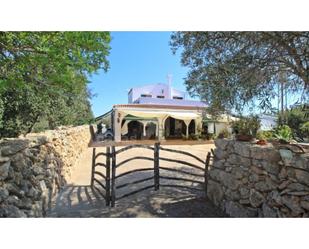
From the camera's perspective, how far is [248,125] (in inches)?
213

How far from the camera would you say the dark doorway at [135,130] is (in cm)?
1773

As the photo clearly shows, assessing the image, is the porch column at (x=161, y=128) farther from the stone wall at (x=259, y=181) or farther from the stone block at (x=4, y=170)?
the stone block at (x=4, y=170)

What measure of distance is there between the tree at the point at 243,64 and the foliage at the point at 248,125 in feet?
0.94

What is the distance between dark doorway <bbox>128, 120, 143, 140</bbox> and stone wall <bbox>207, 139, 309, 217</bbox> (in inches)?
490

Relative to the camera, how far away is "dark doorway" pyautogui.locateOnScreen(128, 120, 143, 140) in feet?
58.2

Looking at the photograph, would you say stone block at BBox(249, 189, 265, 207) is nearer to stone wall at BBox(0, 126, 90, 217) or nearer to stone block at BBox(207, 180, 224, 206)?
stone block at BBox(207, 180, 224, 206)

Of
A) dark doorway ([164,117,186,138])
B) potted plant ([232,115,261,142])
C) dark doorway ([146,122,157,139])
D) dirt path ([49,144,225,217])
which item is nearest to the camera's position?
dirt path ([49,144,225,217])

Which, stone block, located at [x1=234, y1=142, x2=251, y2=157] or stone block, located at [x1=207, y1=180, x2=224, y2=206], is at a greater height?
stone block, located at [x1=234, y1=142, x2=251, y2=157]

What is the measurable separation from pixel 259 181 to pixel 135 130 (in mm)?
14699

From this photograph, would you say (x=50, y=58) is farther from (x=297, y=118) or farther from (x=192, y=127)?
(x=192, y=127)

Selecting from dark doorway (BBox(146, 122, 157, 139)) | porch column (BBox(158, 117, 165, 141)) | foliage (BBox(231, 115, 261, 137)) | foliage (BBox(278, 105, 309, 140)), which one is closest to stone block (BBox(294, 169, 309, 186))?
foliage (BBox(278, 105, 309, 140))
